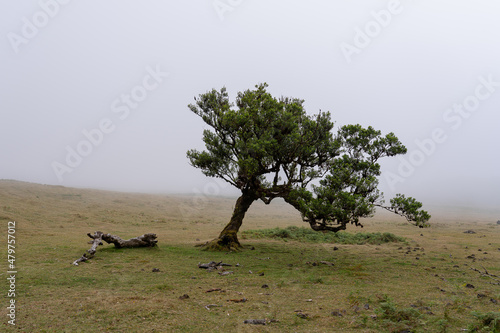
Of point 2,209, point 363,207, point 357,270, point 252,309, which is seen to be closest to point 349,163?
point 363,207

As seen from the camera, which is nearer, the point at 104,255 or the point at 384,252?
the point at 104,255

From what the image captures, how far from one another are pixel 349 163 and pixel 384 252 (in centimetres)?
870

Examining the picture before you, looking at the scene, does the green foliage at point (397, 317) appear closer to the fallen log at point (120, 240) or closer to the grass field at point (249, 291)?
the grass field at point (249, 291)

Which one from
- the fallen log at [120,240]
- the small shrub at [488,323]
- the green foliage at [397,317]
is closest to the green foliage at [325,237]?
the fallen log at [120,240]

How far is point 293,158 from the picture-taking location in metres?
20.1

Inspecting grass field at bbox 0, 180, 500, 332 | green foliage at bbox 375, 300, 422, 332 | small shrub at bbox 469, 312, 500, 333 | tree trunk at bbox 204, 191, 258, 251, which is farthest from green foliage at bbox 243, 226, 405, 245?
small shrub at bbox 469, 312, 500, 333

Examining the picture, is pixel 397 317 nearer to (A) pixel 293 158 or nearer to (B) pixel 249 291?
(B) pixel 249 291

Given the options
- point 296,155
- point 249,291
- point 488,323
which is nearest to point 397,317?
point 488,323

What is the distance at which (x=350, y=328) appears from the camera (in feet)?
25.3

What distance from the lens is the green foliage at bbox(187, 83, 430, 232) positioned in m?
17.1

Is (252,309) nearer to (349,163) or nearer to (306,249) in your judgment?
(349,163)

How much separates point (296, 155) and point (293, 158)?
1.06ft

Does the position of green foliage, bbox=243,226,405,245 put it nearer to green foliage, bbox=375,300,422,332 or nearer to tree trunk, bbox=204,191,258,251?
tree trunk, bbox=204,191,258,251

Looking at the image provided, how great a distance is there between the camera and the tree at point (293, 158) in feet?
56.2
